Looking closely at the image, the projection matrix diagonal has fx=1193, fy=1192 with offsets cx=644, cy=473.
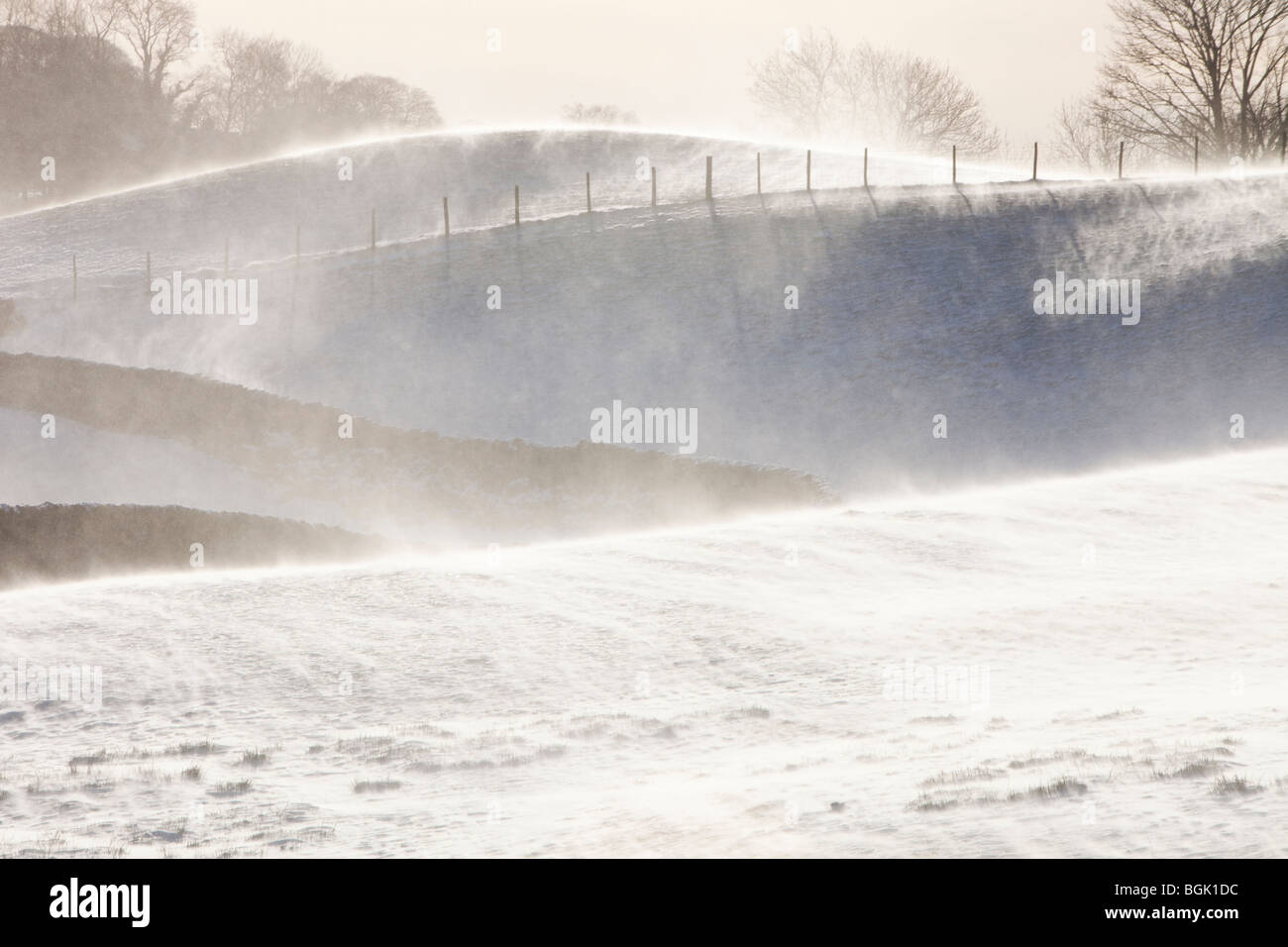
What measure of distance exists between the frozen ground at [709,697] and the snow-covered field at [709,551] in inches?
2.6

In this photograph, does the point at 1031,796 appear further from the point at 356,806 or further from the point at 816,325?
the point at 816,325

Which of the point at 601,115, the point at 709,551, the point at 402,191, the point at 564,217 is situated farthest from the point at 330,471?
the point at 601,115

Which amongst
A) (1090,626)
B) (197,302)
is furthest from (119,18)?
(1090,626)

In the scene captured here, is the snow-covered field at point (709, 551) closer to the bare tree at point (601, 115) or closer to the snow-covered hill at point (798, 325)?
the snow-covered hill at point (798, 325)

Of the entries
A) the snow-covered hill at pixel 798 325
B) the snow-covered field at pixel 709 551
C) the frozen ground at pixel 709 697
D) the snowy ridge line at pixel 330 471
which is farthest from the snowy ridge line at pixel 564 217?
the frozen ground at pixel 709 697

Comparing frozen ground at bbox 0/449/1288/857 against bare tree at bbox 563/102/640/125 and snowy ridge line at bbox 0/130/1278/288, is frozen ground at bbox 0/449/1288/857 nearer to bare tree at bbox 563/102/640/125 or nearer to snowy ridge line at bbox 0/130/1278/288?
snowy ridge line at bbox 0/130/1278/288

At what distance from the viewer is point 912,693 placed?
12.7m

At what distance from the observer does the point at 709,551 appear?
19.6m

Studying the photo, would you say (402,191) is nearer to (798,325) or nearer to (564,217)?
(564,217)

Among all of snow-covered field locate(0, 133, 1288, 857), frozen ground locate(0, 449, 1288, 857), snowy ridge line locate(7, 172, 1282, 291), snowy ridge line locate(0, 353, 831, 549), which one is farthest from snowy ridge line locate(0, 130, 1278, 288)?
frozen ground locate(0, 449, 1288, 857)

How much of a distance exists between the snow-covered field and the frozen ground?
0.07 meters

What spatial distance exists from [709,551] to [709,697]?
6804 millimetres
